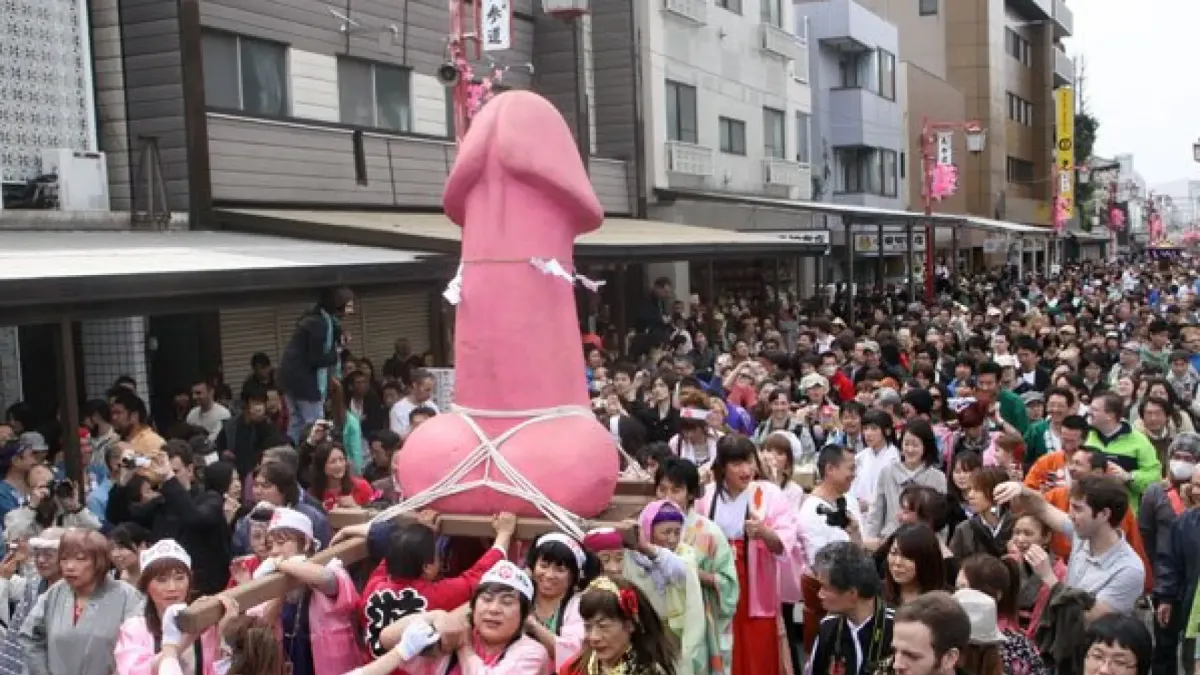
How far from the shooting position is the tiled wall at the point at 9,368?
10.8 meters

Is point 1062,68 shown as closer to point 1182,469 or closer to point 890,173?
point 890,173

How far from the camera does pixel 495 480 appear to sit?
4395 mm

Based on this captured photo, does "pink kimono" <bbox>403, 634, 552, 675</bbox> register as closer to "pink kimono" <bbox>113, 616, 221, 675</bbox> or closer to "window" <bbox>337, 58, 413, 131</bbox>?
"pink kimono" <bbox>113, 616, 221, 675</bbox>

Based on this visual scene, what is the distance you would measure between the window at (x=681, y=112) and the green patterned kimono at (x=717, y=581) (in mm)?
16111

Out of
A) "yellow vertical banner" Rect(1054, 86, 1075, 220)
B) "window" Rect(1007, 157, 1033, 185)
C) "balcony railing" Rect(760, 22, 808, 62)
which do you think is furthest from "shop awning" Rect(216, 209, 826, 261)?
"window" Rect(1007, 157, 1033, 185)

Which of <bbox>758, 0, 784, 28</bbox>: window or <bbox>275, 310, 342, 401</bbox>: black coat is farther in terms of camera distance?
<bbox>758, 0, 784, 28</bbox>: window

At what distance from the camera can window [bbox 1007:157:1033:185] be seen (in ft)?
162

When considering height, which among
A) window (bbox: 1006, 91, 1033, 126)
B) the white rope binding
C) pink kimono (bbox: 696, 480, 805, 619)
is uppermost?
window (bbox: 1006, 91, 1033, 126)

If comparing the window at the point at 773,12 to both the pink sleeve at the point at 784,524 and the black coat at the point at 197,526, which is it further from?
the black coat at the point at 197,526

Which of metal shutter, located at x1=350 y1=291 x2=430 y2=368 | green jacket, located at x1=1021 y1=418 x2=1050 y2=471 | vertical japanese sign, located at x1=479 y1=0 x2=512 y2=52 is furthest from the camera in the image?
metal shutter, located at x1=350 y1=291 x2=430 y2=368

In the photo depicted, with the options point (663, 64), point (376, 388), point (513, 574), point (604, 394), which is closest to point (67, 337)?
point (376, 388)

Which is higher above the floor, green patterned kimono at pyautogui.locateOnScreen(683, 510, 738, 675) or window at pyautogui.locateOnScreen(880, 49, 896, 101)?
window at pyautogui.locateOnScreen(880, 49, 896, 101)

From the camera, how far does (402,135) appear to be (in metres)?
15.0

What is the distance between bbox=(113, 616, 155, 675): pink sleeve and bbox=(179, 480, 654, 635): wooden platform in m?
0.54
